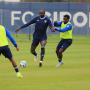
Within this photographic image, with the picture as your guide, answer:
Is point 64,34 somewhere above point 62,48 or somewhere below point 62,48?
above

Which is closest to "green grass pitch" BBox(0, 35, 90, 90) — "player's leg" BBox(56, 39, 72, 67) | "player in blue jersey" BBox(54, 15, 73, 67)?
"player's leg" BBox(56, 39, 72, 67)

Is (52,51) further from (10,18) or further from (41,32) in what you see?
(10,18)

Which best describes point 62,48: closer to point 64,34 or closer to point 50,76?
point 64,34

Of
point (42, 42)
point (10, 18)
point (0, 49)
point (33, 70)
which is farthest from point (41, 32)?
point (10, 18)

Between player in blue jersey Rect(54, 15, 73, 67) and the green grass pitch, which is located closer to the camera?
the green grass pitch

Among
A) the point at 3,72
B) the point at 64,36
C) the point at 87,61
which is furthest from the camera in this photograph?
the point at 87,61

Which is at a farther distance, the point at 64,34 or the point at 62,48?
the point at 64,34

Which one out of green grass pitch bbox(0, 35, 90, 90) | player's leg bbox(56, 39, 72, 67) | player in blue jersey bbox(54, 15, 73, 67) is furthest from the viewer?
player's leg bbox(56, 39, 72, 67)

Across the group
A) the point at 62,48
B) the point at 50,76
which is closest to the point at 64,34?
the point at 62,48

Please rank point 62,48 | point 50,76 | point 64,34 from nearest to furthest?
point 50,76 < point 62,48 < point 64,34

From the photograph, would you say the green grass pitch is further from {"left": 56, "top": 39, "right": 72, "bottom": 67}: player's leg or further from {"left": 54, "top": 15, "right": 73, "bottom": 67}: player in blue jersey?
{"left": 54, "top": 15, "right": 73, "bottom": 67}: player in blue jersey

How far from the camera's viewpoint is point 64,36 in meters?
22.3

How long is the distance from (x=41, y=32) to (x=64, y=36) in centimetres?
91

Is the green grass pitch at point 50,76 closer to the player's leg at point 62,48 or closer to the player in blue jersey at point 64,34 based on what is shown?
the player's leg at point 62,48
